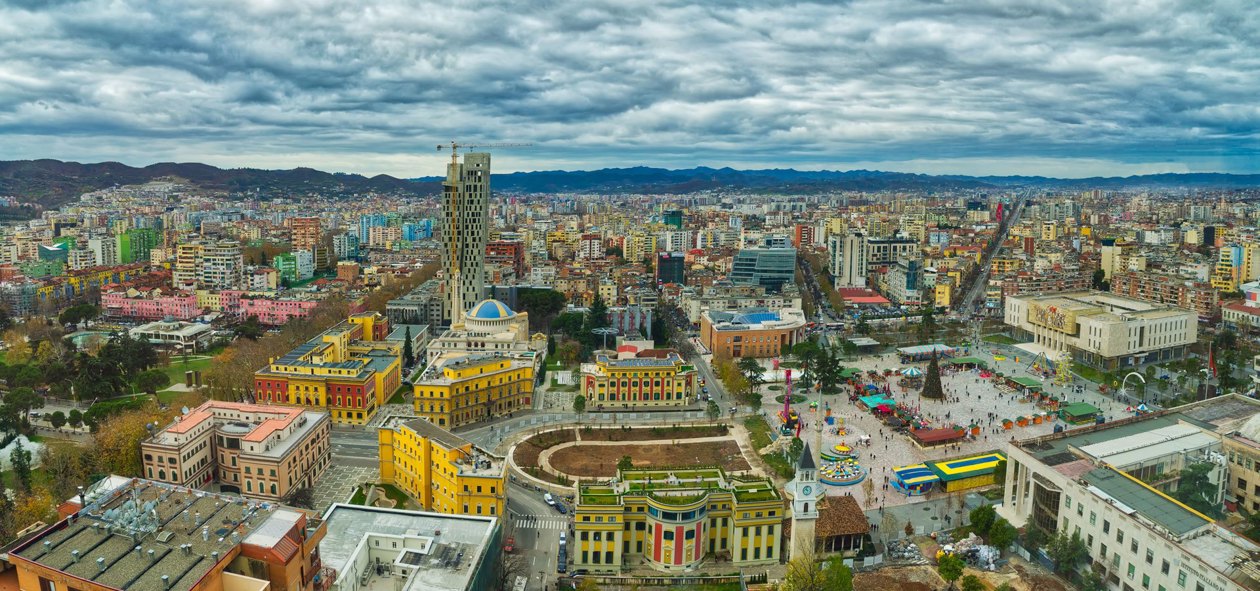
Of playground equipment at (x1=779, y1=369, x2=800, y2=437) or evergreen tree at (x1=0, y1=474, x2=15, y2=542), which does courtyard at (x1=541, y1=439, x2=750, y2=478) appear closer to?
playground equipment at (x1=779, y1=369, x2=800, y2=437)

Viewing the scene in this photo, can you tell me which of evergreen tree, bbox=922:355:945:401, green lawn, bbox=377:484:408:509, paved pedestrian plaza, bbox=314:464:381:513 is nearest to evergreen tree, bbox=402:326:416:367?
paved pedestrian plaza, bbox=314:464:381:513

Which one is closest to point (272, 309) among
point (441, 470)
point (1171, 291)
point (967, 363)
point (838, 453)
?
point (441, 470)

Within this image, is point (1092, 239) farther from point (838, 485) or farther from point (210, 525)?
point (210, 525)

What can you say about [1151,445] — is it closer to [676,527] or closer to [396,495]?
[676,527]

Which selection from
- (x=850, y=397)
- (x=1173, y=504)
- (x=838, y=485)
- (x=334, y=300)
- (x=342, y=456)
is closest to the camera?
(x=1173, y=504)

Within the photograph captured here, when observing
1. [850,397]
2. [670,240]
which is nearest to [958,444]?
[850,397]

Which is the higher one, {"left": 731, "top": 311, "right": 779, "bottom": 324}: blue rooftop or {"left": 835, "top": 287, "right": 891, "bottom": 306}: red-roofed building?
{"left": 731, "top": 311, "right": 779, "bottom": 324}: blue rooftop
